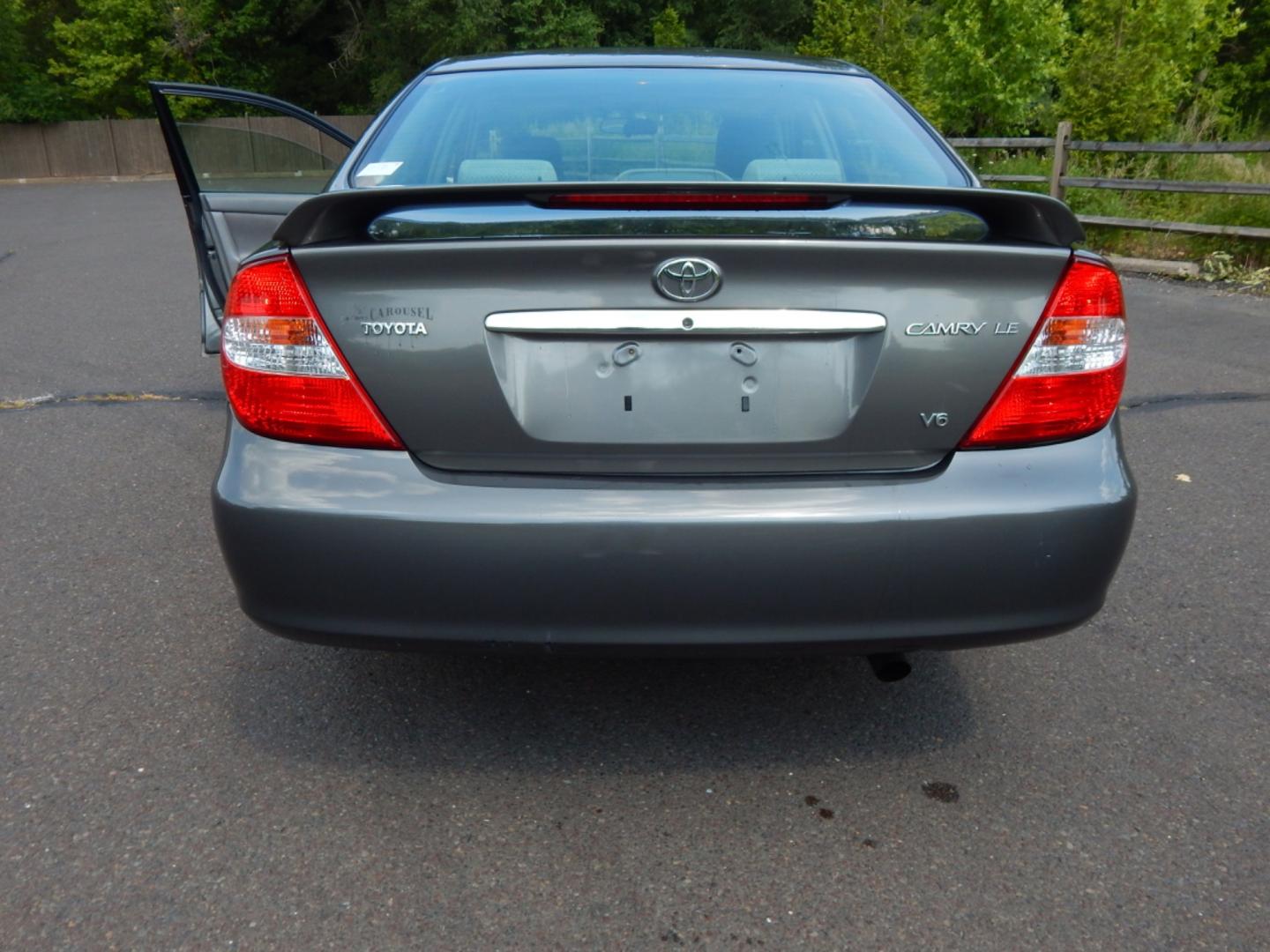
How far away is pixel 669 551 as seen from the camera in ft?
6.76

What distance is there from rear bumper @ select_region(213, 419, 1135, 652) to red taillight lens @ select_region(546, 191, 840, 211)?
0.55 meters

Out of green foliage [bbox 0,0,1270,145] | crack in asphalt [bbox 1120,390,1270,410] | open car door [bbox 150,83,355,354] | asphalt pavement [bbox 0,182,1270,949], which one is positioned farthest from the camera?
green foliage [bbox 0,0,1270,145]

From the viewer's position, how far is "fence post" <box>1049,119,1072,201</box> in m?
12.5

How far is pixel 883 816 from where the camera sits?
2.36 m

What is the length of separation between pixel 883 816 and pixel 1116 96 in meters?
13.4

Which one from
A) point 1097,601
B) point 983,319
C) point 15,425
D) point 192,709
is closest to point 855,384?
point 983,319

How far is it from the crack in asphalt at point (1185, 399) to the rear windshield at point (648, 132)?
3.25 m

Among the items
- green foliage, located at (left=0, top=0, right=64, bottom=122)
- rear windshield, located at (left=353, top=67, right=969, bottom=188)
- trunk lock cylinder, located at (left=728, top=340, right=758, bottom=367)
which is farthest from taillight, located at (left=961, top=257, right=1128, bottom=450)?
green foliage, located at (left=0, top=0, right=64, bottom=122)

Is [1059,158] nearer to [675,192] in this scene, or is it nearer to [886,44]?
[886,44]

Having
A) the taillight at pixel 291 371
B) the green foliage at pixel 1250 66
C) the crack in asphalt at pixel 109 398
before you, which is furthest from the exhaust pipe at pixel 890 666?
the green foliage at pixel 1250 66

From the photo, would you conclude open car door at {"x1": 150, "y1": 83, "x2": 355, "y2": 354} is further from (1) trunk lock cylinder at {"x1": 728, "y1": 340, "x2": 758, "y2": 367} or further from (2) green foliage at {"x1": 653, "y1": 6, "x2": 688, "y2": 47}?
(2) green foliage at {"x1": 653, "y1": 6, "x2": 688, "y2": 47}

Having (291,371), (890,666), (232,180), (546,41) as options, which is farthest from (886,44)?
(291,371)

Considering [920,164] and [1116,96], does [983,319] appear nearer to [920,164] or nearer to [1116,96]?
[920,164]

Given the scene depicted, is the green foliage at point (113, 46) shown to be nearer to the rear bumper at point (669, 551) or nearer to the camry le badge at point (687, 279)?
the rear bumper at point (669, 551)
